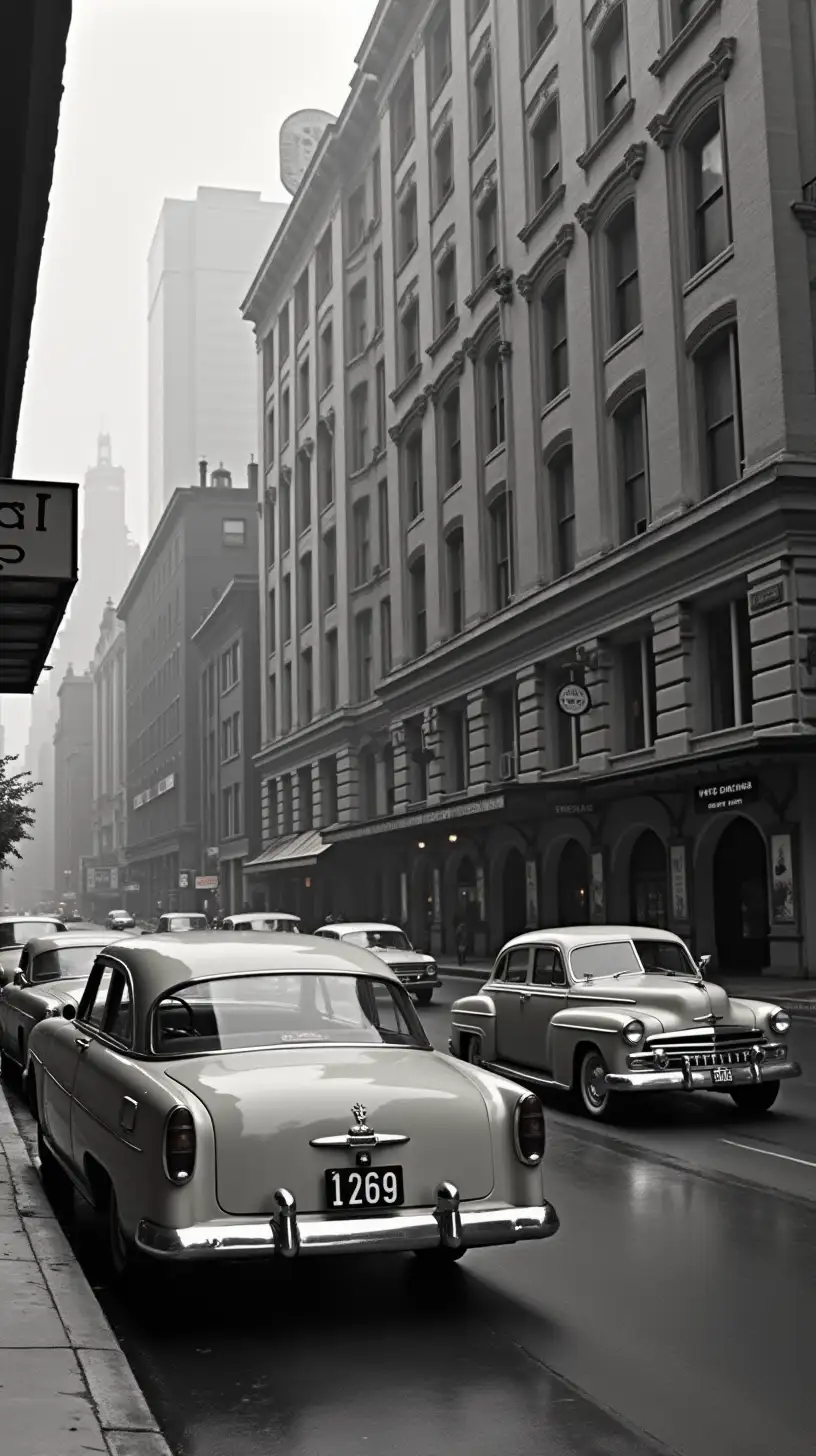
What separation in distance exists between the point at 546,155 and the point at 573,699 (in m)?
15.0

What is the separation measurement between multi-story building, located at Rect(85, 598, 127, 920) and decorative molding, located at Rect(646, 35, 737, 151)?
102 meters

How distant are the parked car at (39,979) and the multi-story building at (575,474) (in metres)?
13.4

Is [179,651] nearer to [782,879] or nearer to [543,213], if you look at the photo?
[543,213]

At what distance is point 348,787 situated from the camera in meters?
52.9

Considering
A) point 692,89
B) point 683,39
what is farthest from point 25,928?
point 683,39

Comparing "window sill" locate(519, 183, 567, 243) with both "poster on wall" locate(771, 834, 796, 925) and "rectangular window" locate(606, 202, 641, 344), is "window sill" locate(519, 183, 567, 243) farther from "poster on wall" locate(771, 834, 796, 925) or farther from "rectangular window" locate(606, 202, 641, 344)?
"poster on wall" locate(771, 834, 796, 925)

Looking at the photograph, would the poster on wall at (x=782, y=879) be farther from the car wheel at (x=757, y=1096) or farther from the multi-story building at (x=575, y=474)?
the car wheel at (x=757, y=1096)

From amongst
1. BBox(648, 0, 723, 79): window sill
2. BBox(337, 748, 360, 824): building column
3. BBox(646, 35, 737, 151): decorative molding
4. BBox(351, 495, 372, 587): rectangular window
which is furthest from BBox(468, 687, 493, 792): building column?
BBox(648, 0, 723, 79): window sill

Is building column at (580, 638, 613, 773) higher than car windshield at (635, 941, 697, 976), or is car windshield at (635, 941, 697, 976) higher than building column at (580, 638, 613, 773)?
building column at (580, 638, 613, 773)

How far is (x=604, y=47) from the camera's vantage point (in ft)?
110

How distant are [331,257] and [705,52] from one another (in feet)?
104

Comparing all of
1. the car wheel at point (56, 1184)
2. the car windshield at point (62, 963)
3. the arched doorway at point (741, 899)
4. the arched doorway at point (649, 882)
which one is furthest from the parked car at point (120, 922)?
the car wheel at point (56, 1184)

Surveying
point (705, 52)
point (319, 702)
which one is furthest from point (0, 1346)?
point (319, 702)

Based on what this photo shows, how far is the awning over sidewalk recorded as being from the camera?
2023 inches
